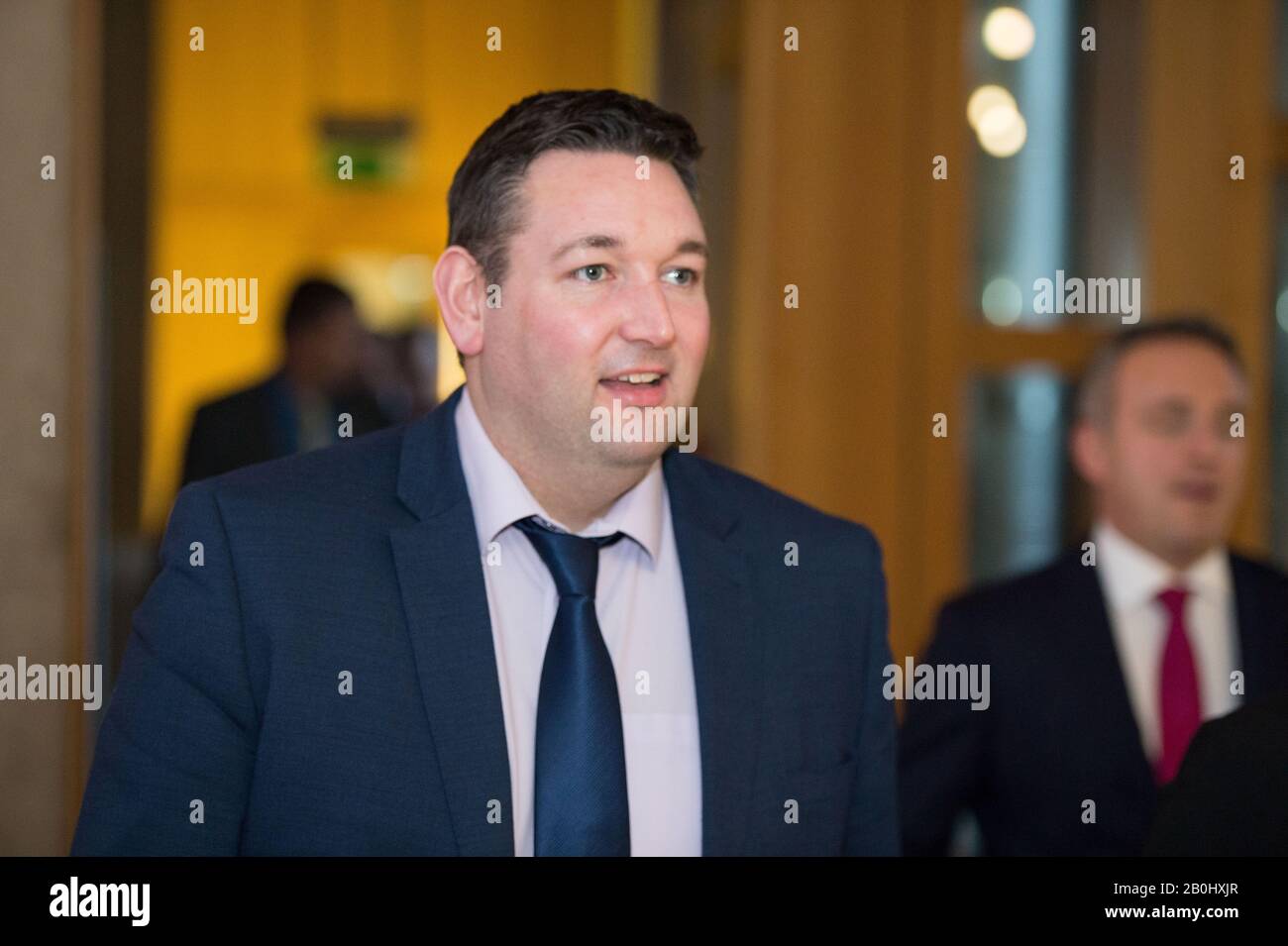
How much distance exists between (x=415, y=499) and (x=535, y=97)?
47 centimetres

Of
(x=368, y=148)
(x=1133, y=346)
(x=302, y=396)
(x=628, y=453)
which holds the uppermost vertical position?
(x=368, y=148)

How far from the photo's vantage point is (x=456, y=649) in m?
1.52

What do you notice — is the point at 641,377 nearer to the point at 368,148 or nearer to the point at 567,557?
the point at 567,557

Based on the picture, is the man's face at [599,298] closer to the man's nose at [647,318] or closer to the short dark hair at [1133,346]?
the man's nose at [647,318]

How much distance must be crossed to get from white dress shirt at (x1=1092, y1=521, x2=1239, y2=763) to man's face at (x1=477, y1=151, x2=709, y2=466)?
1.18 m

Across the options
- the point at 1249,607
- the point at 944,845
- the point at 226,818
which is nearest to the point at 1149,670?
the point at 1249,607

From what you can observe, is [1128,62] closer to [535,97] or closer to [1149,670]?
[1149,670]

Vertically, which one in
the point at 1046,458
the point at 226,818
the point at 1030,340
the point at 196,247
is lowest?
the point at 226,818

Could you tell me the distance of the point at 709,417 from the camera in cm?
444

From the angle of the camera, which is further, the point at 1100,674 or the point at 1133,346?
the point at 1133,346

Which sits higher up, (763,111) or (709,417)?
(763,111)

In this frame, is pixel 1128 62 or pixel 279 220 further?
pixel 279 220

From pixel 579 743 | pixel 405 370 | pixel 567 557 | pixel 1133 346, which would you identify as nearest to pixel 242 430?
pixel 1133 346

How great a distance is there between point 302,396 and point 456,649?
2.92 meters
